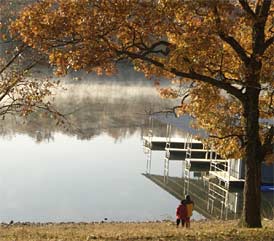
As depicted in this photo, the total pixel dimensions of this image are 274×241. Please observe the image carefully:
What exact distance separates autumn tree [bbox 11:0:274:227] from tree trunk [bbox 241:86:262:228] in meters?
0.02

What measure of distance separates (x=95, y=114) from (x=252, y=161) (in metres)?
39.6

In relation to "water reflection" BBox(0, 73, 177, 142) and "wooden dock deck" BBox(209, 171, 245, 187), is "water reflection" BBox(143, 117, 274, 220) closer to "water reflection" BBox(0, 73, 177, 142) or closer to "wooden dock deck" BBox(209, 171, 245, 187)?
"wooden dock deck" BBox(209, 171, 245, 187)

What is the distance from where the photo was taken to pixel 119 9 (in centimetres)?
1092

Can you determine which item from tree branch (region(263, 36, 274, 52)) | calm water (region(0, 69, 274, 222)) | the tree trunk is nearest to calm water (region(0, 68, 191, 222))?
calm water (region(0, 69, 274, 222))

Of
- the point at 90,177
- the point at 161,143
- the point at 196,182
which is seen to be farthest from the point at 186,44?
the point at 161,143

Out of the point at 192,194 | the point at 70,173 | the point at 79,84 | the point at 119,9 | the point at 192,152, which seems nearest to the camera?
the point at 119,9

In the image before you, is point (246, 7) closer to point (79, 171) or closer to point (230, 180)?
point (230, 180)

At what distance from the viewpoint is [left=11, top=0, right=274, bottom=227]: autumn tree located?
1108cm

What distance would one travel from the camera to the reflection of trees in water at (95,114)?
141 feet

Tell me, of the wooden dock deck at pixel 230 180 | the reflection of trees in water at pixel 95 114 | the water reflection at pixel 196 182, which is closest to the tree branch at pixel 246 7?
the water reflection at pixel 196 182

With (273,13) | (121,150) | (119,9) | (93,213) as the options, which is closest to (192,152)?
(121,150)

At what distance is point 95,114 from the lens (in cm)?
5219

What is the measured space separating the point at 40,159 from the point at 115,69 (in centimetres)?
2158

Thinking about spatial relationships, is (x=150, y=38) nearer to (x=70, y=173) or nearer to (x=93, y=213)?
(x=93, y=213)
